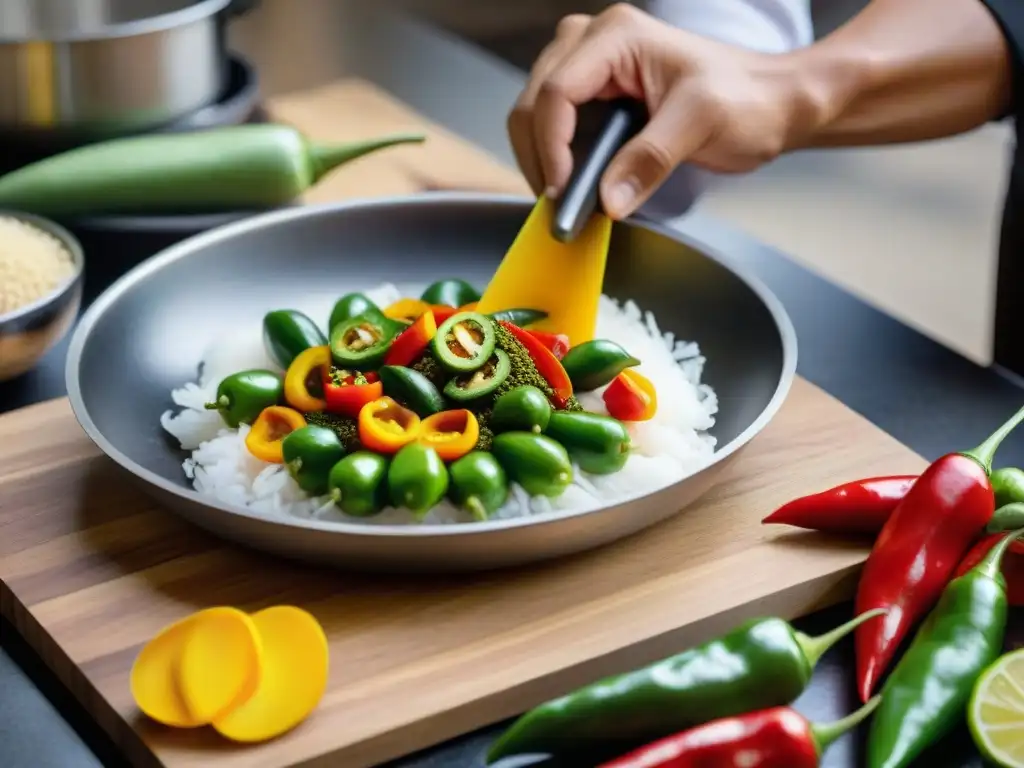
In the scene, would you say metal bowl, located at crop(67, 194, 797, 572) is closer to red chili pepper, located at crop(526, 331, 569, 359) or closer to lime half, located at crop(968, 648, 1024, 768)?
red chili pepper, located at crop(526, 331, 569, 359)

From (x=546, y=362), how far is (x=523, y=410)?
0.43 feet

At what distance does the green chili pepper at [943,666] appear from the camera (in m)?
1.04

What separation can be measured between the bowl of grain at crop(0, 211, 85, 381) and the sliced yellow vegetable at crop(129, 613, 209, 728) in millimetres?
554

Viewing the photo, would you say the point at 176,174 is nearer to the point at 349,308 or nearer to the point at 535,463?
the point at 349,308

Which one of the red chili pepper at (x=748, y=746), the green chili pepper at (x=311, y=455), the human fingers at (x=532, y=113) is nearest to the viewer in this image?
the red chili pepper at (x=748, y=746)

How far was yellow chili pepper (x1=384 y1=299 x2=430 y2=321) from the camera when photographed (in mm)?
1508

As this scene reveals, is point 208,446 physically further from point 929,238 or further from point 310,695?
point 929,238

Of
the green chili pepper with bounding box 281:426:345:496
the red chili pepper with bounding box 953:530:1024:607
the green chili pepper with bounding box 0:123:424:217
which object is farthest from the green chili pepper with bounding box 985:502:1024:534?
the green chili pepper with bounding box 0:123:424:217

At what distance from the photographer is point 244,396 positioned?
137 cm

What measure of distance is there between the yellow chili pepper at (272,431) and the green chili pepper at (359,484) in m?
0.10

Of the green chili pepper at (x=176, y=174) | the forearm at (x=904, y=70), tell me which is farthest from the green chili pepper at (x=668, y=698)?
the green chili pepper at (x=176, y=174)

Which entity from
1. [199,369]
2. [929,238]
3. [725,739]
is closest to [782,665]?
[725,739]

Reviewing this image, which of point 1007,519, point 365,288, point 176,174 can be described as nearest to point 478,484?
point 1007,519

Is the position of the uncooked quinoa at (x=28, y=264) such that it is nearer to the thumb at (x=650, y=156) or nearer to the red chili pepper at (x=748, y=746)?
the thumb at (x=650, y=156)
